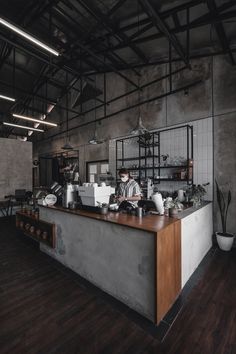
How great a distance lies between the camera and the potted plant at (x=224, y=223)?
354cm

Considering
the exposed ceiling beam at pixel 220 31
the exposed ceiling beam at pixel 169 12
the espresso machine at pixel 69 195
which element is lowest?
the espresso machine at pixel 69 195

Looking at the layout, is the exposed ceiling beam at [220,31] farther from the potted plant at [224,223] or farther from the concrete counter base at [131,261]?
the concrete counter base at [131,261]

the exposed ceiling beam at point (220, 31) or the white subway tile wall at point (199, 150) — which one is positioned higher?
the exposed ceiling beam at point (220, 31)

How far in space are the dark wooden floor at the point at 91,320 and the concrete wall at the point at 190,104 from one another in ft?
7.41

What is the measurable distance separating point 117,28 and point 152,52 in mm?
1388

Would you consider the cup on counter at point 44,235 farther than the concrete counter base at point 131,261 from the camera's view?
Yes

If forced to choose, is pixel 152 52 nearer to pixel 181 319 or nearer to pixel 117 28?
pixel 117 28

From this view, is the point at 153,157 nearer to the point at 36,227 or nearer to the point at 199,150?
the point at 199,150

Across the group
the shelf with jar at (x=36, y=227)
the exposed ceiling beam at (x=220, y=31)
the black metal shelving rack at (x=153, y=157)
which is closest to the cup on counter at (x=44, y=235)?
the shelf with jar at (x=36, y=227)

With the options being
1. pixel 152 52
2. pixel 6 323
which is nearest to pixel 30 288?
pixel 6 323

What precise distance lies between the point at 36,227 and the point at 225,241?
12.7 feet

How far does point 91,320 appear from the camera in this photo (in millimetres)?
1853

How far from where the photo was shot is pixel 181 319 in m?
1.86

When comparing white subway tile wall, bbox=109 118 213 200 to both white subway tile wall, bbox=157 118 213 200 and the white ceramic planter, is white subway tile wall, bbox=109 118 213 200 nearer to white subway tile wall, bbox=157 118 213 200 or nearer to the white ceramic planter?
white subway tile wall, bbox=157 118 213 200
